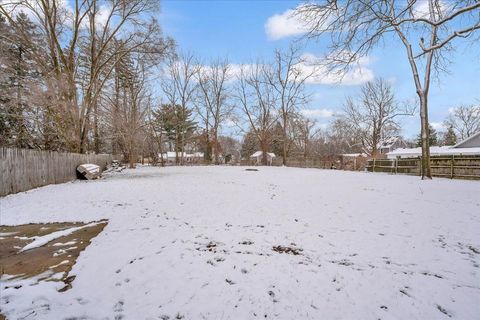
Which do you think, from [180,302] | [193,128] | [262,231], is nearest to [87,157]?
[262,231]

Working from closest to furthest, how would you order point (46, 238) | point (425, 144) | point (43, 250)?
→ point (43, 250), point (46, 238), point (425, 144)

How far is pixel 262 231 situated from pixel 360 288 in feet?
6.72

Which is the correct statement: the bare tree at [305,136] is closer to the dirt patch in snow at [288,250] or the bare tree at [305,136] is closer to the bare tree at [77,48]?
the bare tree at [77,48]

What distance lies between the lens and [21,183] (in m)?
8.40

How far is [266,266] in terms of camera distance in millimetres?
3080

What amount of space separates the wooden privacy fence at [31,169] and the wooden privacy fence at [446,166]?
1927 cm

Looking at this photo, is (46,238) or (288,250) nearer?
(288,250)

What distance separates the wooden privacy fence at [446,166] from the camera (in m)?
13.4

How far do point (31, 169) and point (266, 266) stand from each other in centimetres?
960

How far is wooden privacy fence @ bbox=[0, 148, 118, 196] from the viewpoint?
7688 mm

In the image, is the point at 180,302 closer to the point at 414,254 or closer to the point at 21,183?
the point at 414,254

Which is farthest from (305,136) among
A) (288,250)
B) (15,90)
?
(288,250)

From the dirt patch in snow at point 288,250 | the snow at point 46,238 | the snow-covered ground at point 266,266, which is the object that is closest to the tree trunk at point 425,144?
the snow-covered ground at point 266,266

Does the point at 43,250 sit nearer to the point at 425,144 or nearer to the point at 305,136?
the point at 425,144
